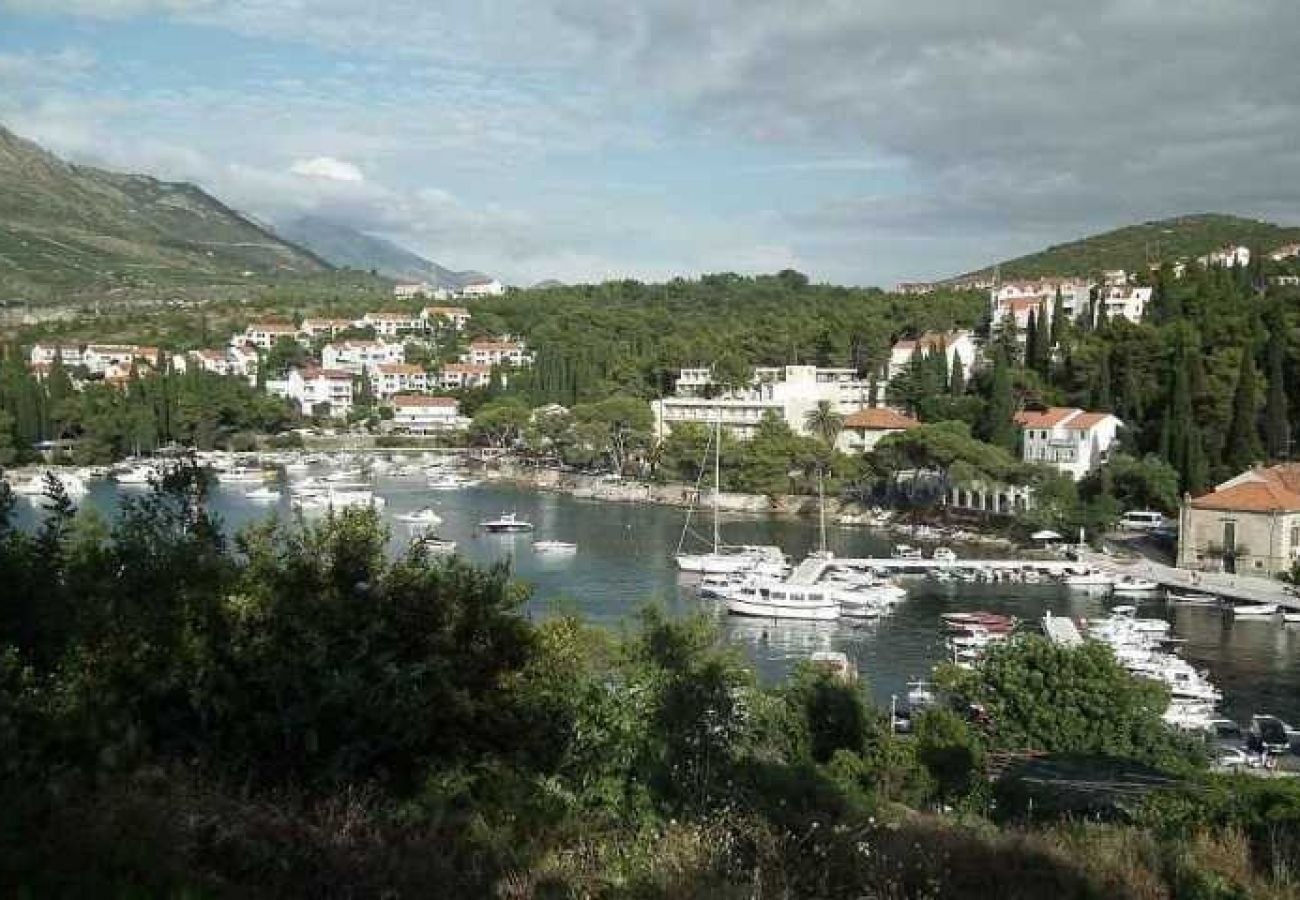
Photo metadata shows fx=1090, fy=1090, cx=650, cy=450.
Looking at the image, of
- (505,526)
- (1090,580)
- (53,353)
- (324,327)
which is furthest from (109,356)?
(1090,580)

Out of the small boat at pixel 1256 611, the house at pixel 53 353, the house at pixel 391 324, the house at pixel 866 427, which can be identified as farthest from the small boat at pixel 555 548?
the house at pixel 391 324

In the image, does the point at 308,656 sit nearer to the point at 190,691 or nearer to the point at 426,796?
the point at 190,691

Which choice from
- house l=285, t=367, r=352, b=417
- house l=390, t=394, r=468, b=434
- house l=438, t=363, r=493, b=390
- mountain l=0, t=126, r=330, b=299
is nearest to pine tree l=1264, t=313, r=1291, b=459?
house l=390, t=394, r=468, b=434

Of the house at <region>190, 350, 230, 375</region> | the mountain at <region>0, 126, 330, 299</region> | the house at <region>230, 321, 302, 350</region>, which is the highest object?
the mountain at <region>0, 126, 330, 299</region>

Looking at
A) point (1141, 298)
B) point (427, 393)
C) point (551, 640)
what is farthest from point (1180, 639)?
point (427, 393)

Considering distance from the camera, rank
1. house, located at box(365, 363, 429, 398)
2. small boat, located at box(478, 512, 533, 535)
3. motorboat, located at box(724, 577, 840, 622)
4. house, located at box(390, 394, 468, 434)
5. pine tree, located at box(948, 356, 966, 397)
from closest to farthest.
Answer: motorboat, located at box(724, 577, 840, 622), small boat, located at box(478, 512, 533, 535), pine tree, located at box(948, 356, 966, 397), house, located at box(390, 394, 468, 434), house, located at box(365, 363, 429, 398)

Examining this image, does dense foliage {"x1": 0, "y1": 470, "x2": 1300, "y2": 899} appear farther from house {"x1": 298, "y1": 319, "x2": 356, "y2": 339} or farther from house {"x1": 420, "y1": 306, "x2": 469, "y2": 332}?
house {"x1": 420, "y1": 306, "x2": 469, "y2": 332}

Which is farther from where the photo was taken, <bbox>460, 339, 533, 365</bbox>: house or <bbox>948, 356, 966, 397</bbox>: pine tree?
<bbox>460, 339, 533, 365</bbox>: house
